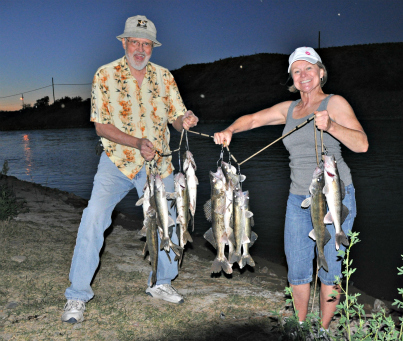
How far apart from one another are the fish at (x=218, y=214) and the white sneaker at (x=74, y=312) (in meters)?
1.64

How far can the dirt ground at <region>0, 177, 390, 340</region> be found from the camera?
15.4ft

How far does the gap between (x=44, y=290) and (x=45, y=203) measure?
678 cm

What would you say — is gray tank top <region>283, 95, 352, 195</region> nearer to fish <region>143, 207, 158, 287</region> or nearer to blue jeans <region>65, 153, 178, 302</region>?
fish <region>143, 207, 158, 287</region>

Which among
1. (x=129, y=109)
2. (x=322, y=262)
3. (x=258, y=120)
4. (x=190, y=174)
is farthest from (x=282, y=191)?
(x=322, y=262)

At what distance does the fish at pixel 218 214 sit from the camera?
161 inches

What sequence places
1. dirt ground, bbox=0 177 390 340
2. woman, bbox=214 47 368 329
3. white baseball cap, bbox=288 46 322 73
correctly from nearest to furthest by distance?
woman, bbox=214 47 368 329
white baseball cap, bbox=288 46 322 73
dirt ground, bbox=0 177 390 340

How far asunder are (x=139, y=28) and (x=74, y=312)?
131 inches

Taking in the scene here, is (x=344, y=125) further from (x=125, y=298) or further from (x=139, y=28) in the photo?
(x=125, y=298)

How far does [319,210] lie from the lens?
12.5 feet

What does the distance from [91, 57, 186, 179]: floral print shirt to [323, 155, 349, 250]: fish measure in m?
2.22

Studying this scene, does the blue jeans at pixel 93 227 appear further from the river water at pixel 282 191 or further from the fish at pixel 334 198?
the river water at pixel 282 191

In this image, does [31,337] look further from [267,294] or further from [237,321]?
[267,294]

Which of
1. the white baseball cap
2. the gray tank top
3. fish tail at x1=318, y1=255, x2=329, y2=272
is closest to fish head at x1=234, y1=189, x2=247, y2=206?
the gray tank top

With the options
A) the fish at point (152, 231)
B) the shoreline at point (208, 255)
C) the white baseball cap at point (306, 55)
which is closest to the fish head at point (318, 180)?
the white baseball cap at point (306, 55)
